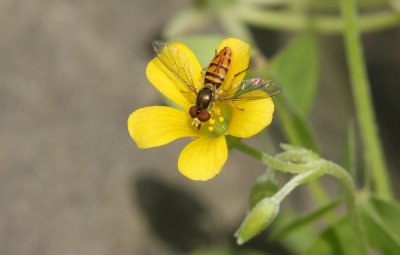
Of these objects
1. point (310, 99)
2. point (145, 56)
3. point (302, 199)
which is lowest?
point (302, 199)

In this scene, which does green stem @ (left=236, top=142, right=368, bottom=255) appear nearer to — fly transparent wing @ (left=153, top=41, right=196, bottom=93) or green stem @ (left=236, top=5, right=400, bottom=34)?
fly transparent wing @ (left=153, top=41, right=196, bottom=93)

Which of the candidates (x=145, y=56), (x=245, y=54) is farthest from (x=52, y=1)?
(x=245, y=54)

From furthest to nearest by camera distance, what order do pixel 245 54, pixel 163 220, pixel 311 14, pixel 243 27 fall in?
pixel 311 14, pixel 243 27, pixel 163 220, pixel 245 54

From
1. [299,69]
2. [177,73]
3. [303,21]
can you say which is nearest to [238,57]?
[177,73]

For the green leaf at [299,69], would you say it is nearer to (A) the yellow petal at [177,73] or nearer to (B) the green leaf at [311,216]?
(B) the green leaf at [311,216]

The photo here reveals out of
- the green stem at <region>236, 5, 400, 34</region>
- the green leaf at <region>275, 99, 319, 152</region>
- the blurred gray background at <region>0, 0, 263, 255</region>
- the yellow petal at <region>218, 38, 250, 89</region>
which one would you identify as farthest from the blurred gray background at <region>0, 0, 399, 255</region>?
the yellow petal at <region>218, 38, 250, 89</region>

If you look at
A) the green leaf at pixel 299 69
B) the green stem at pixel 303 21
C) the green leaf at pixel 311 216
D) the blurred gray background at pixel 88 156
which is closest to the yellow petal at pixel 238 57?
the green leaf at pixel 311 216

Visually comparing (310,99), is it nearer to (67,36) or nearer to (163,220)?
(163,220)
